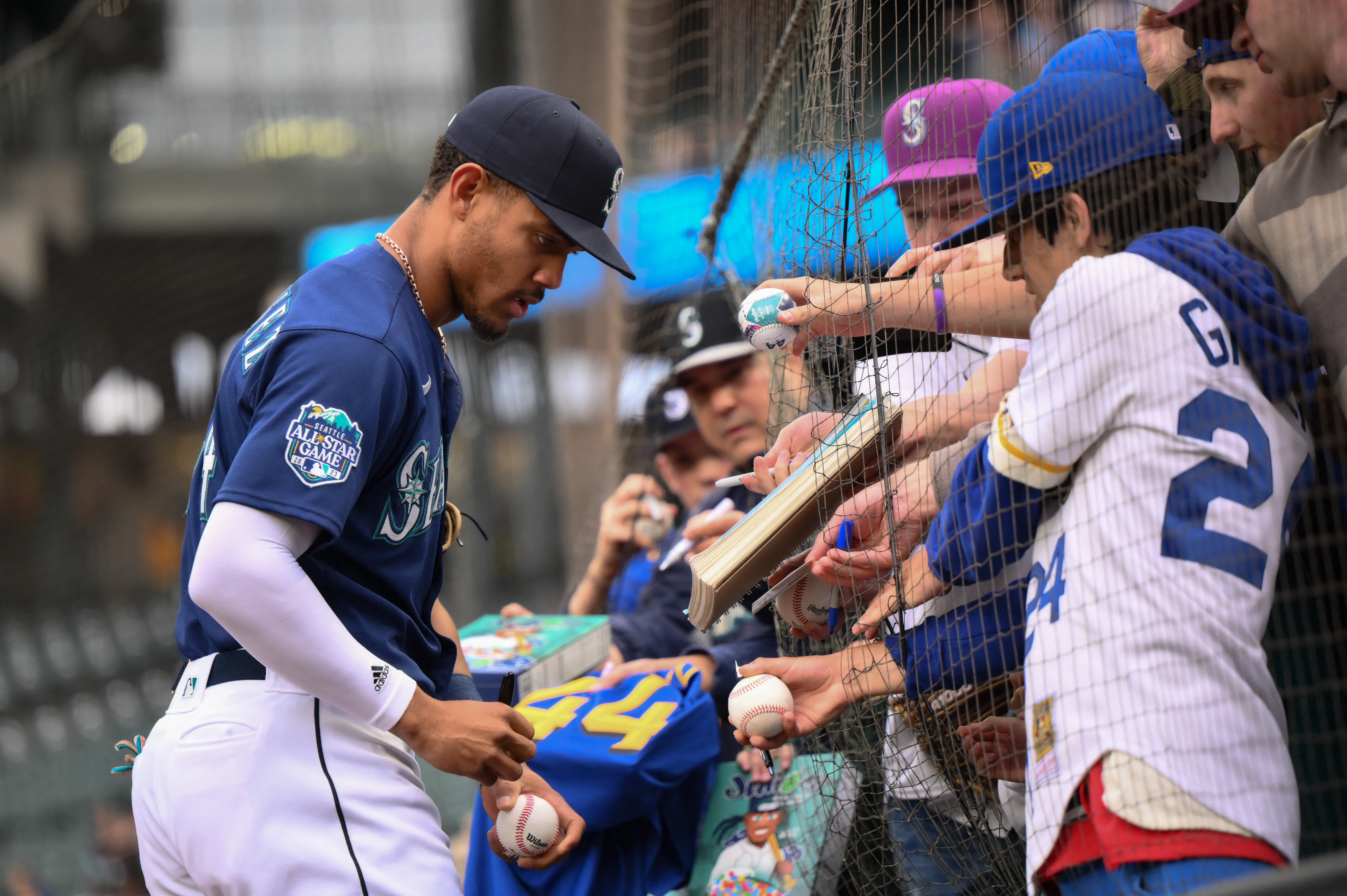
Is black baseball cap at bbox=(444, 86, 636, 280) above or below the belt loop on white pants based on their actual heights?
above

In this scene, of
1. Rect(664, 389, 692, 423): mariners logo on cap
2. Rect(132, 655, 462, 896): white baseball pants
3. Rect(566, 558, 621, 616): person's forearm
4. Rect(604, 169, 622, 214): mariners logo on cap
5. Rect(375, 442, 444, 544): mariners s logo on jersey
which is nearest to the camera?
Rect(132, 655, 462, 896): white baseball pants

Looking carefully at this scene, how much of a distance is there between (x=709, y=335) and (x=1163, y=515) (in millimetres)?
1987

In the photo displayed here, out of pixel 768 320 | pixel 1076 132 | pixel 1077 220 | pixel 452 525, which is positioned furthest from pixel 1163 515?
pixel 452 525

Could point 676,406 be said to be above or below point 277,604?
below

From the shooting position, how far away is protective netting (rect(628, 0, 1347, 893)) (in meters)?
1.48

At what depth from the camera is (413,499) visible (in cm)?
174

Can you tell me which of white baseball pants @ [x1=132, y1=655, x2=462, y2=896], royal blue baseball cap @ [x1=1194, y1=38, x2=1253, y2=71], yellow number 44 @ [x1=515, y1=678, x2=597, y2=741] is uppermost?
royal blue baseball cap @ [x1=1194, y1=38, x2=1253, y2=71]

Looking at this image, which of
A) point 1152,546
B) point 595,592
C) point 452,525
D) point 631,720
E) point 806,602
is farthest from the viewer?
point 595,592

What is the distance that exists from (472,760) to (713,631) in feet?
3.88

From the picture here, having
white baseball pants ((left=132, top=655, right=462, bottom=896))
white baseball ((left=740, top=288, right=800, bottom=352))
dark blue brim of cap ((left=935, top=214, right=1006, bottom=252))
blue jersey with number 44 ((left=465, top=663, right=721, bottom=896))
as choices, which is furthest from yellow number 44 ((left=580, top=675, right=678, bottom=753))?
dark blue brim of cap ((left=935, top=214, right=1006, bottom=252))

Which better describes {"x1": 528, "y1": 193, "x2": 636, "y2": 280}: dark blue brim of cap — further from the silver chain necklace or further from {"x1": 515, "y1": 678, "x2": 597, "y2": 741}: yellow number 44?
{"x1": 515, "y1": 678, "x2": 597, "y2": 741}: yellow number 44

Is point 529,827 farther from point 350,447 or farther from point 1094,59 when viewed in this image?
point 1094,59

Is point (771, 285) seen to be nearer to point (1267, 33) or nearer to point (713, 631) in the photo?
point (1267, 33)

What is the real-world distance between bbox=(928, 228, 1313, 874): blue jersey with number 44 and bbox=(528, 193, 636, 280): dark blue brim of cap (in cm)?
75
